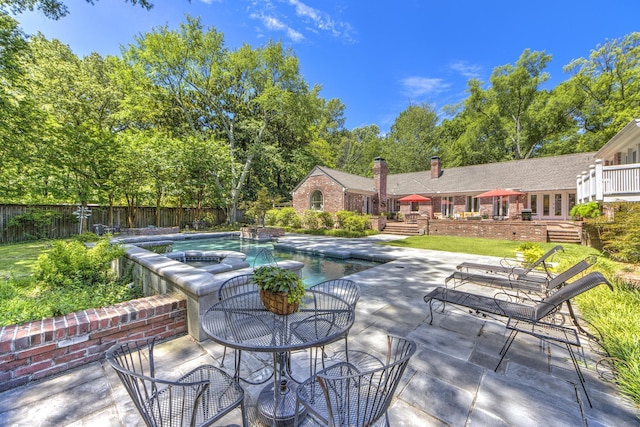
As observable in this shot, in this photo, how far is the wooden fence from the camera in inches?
452

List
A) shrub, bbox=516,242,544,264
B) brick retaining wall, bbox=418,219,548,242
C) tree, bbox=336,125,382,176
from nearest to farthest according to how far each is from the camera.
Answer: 1. shrub, bbox=516,242,544,264
2. brick retaining wall, bbox=418,219,548,242
3. tree, bbox=336,125,382,176

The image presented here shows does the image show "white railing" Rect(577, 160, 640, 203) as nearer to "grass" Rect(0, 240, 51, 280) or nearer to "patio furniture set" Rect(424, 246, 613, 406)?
"patio furniture set" Rect(424, 246, 613, 406)

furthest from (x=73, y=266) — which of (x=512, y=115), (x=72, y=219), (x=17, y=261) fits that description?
(x=512, y=115)

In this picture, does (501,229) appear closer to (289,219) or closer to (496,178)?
(496,178)

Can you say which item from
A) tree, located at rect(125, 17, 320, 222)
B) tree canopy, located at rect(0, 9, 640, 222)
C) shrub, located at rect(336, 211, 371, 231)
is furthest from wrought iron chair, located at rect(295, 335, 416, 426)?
tree, located at rect(125, 17, 320, 222)

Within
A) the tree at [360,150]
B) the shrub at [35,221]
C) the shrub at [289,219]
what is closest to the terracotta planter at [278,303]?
the shrub at [35,221]

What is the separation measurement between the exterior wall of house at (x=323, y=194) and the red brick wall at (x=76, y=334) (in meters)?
16.8

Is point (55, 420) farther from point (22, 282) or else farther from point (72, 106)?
point (72, 106)

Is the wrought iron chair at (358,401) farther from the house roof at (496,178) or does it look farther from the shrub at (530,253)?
the house roof at (496,178)

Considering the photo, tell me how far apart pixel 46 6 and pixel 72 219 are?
10831 mm

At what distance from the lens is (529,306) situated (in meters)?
3.25

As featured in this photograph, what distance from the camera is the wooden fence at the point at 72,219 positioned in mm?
11477

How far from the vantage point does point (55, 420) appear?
6.29 feet

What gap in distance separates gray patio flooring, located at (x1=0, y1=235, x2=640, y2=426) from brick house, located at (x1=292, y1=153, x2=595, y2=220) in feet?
53.9
